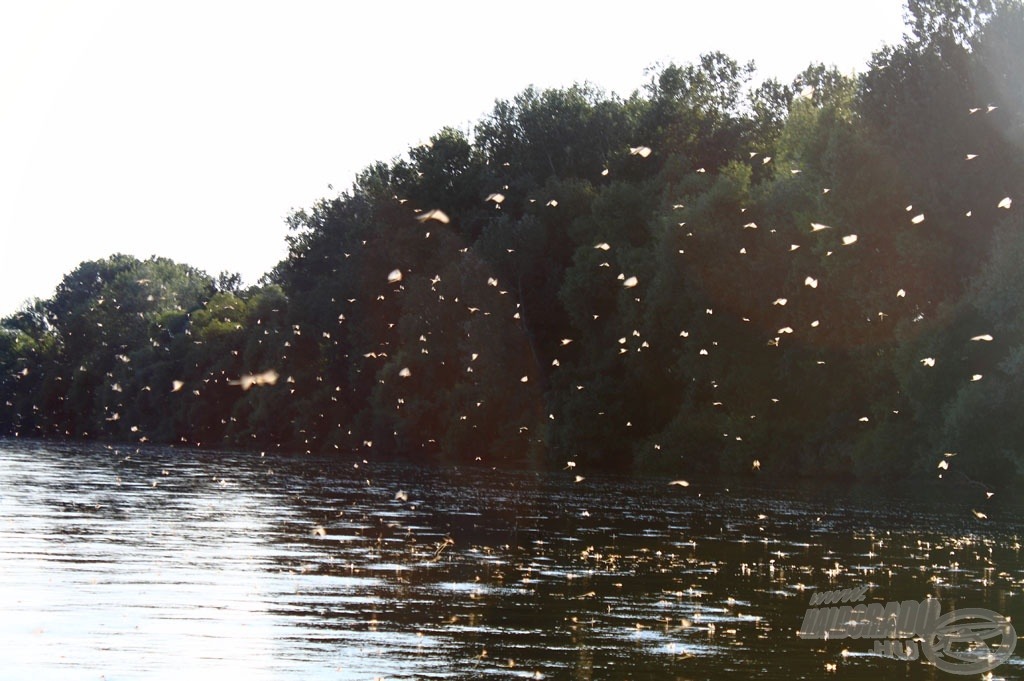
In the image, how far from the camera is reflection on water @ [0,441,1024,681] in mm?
15898

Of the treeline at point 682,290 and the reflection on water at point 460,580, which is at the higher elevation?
the treeline at point 682,290

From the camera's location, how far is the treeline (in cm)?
5659

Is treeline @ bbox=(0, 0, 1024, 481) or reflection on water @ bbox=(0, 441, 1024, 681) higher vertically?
treeline @ bbox=(0, 0, 1024, 481)

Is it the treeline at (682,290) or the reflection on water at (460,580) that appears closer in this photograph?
the reflection on water at (460,580)

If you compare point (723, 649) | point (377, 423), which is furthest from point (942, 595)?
point (377, 423)

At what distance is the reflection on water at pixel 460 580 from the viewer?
15898mm

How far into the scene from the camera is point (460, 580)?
23266 mm

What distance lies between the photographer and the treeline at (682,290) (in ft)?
186

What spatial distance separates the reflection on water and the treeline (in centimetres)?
809

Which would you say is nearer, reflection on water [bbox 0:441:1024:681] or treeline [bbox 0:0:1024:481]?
reflection on water [bbox 0:441:1024:681]

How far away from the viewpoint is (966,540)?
3216cm

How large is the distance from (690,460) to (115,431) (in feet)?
276

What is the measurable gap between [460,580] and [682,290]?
1875 inches

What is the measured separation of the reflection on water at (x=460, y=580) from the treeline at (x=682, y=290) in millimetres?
8093
